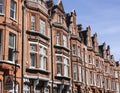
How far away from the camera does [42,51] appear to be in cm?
3559

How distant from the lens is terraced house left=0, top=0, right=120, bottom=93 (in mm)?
29453

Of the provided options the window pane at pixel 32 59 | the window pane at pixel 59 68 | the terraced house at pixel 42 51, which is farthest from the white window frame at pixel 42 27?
the window pane at pixel 59 68

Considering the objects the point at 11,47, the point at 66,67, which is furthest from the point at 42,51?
the point at 66,67

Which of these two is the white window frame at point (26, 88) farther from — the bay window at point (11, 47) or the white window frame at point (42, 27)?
the white window frame at point (42, 27)

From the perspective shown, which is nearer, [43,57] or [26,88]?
[26,88]

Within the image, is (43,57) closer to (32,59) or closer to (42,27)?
(32,59)

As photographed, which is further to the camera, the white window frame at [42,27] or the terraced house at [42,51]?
the white window frame at [42,27]

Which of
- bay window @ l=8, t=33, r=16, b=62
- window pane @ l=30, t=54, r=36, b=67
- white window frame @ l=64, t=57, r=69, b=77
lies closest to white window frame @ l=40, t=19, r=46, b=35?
window pane @ l=30, t=54, r=36, b=67

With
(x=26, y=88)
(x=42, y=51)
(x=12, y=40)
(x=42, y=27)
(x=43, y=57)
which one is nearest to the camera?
(x=12, y=40)

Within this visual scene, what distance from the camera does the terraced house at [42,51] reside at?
29.5 m

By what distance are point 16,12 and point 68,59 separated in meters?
13.5

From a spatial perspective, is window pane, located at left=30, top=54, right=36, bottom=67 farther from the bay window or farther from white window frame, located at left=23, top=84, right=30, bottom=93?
the bay window

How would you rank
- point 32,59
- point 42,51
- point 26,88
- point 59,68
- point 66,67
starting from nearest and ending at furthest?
point 26,88 → point 32,59 → point 42,51 → point 59,68 → point 66,67

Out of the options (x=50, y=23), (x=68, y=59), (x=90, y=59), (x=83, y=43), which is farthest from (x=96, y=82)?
(x=50, y=23)
